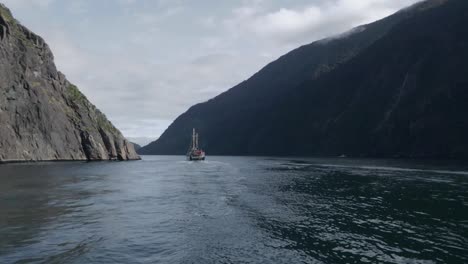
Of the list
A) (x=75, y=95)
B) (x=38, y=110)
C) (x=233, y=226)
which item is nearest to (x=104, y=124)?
(x=75, y=95)

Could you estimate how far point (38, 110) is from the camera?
12394 centimetres

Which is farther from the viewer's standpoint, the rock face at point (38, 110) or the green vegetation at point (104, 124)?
the green vegetation at point (104, 124)

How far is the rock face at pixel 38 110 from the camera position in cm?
11419

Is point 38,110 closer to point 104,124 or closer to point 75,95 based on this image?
point 75,95

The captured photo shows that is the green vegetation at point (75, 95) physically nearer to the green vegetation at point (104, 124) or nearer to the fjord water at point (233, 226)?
the green vegetation at point (104, 124)

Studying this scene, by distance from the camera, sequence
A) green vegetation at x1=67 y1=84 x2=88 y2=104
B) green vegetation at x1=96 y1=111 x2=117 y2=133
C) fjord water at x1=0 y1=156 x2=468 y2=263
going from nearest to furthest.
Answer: fjord water at x1=0 y1=156 x2=468 y2=263, green vegetation at x1=67 y1=84 x2=88 y2=104, green vegetation at x1=96 y1=111 x2=117 y2=133

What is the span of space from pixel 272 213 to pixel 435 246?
13.9m

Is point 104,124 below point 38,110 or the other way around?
below

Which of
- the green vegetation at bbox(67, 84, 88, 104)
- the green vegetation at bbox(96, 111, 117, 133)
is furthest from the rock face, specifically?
the green vegetation at bbox(96, 111, 117, 133)

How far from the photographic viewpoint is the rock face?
114188 millimetres

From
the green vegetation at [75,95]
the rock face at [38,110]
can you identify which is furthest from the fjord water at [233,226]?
the green vegetation at [75,95]

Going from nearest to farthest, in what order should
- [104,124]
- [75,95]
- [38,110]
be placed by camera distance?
[38,110] < [75,95] < [104,124]

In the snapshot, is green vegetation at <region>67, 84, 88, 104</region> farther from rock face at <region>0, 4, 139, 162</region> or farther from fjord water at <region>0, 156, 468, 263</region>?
fjord water at <region>0, 156, 468, 263</region>

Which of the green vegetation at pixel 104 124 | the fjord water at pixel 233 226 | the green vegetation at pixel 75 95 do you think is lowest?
the fjord water at pixel 233 226
